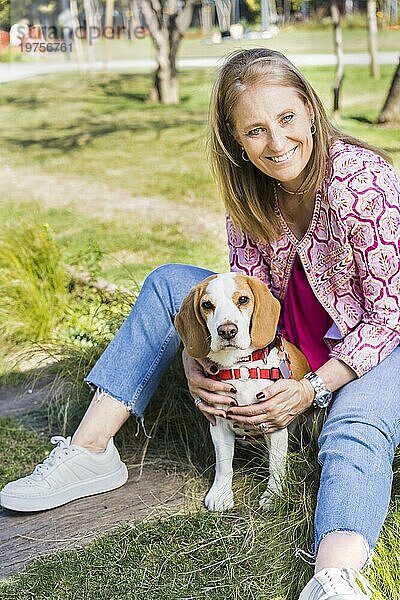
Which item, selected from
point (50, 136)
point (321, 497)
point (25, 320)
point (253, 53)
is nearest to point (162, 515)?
point (321, 497)

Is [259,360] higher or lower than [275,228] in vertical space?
lower

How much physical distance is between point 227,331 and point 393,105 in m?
4.35

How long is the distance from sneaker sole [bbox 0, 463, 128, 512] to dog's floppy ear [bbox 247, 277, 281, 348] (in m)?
0.79

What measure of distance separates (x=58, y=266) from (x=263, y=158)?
218 cm

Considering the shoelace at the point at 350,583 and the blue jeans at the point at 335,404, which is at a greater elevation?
the blue jeans at the point at 335,404

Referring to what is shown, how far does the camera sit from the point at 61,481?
281 centimetres

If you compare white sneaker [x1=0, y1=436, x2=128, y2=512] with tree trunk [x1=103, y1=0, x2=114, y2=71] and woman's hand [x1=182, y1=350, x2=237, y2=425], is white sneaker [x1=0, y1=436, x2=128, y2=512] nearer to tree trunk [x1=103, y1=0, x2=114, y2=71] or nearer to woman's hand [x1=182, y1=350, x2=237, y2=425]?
woman's hand [x1=182, y1=350, x2=237, y2=425]

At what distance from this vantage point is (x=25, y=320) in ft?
14.5

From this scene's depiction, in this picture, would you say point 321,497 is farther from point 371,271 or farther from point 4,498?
point 4,498

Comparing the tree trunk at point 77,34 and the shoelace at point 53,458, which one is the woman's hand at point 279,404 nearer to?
the shoelace at point 53,458

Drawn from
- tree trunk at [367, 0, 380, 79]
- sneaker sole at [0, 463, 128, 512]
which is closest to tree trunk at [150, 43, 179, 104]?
tree trunk at [367, 0, 380, 79]

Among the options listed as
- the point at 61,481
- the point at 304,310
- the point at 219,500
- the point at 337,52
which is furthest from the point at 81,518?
the point at 337,52

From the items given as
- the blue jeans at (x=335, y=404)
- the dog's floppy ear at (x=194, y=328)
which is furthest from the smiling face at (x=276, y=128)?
the blue jeans at (x=335, y=404)

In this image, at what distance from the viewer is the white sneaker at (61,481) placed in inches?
110
